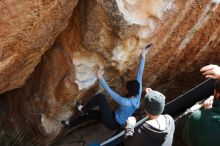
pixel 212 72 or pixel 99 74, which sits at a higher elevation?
pixel 212 72

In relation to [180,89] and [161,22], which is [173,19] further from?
[180,89]

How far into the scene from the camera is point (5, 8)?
14.1 ft

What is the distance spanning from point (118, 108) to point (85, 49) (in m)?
0.96

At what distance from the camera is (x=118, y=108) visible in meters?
5.81

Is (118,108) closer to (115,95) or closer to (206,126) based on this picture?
(115,95)

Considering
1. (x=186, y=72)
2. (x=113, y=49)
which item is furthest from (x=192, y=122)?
(x=186, y=72)

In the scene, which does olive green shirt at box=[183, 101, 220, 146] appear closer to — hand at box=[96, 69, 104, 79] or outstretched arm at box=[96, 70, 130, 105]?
outstretched arm at box=[96, 70, 130, 105]

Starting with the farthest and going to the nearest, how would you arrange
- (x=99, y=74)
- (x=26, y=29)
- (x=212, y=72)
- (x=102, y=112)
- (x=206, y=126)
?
(x=102, y=112)
(x=99, y=74)
(x=26, y=29)
(x=212, y=72)
(x=206, y=126)

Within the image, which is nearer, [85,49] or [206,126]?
[206,126]

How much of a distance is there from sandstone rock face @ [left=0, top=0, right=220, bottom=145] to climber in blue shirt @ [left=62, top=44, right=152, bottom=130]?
0.46ft

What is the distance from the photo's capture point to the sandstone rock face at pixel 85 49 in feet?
15.8

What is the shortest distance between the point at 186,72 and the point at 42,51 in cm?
253

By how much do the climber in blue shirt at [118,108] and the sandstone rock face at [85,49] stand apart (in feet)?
0.46

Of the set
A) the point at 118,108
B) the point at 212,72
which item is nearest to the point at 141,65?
the point at 118,108
